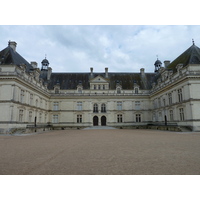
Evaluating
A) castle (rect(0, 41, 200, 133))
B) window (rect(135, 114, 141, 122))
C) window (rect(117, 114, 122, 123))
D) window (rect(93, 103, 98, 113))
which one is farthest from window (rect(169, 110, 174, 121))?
window (rect(93, 103, 98, 113))

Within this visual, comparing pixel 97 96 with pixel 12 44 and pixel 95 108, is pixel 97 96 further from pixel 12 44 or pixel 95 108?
pixel 12 44

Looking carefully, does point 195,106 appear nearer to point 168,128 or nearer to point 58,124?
point 168,128

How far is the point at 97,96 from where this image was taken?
33.8 m

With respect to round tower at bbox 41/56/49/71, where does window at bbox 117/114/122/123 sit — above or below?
below

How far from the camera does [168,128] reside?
939 inches

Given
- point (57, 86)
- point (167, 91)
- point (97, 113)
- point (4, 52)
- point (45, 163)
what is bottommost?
point (45, 163)

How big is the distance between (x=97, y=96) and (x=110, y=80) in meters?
6.27

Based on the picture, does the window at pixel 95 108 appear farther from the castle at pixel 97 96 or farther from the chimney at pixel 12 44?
the chimney at pixel 12 44

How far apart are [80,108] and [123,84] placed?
12488 mm

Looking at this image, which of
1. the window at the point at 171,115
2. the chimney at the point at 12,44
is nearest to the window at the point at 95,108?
the window at the point at 171,115

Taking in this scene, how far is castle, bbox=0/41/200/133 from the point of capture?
2031cm

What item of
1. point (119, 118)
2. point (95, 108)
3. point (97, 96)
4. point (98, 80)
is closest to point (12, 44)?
point (98, 80)

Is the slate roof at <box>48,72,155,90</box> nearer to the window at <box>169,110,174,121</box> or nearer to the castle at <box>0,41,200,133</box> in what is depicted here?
the castle at <box>0,41,200,133</box>
